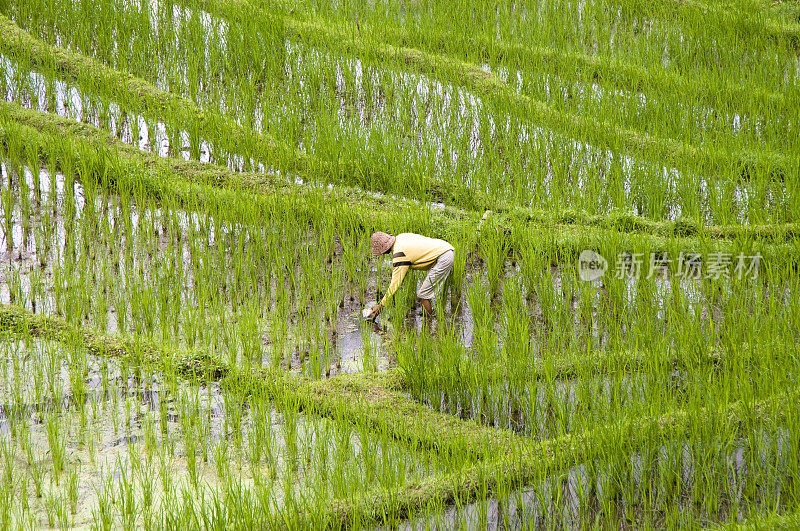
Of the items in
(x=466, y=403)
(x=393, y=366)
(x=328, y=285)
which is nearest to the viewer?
(x=466, y=403)

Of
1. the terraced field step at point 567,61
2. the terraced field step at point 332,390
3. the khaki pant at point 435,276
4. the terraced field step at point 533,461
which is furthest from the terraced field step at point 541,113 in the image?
the terraced field step at point 332,390

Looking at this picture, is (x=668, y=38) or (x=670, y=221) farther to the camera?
(x=668, y=38)

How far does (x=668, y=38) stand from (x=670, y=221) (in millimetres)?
3616

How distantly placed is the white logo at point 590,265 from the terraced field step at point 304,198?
0.05 meters

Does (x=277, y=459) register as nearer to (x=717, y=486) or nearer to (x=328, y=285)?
(x=328, y=285)

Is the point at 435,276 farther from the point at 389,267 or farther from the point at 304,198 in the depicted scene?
the point at 304,198

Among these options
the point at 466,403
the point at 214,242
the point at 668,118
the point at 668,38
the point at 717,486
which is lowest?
the point at 717,486

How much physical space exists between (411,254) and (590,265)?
116cm

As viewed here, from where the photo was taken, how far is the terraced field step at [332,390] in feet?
10.4

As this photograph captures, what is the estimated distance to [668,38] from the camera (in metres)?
7.69

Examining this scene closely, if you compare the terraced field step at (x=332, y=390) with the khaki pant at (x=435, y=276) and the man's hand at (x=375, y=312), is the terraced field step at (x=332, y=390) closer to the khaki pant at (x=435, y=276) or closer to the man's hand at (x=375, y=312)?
the man's hand at (x=375, y=312)

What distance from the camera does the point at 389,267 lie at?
4.68 metres

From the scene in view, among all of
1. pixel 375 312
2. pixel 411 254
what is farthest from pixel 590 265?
pixel 375 312

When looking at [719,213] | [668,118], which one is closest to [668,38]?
[668,118]
